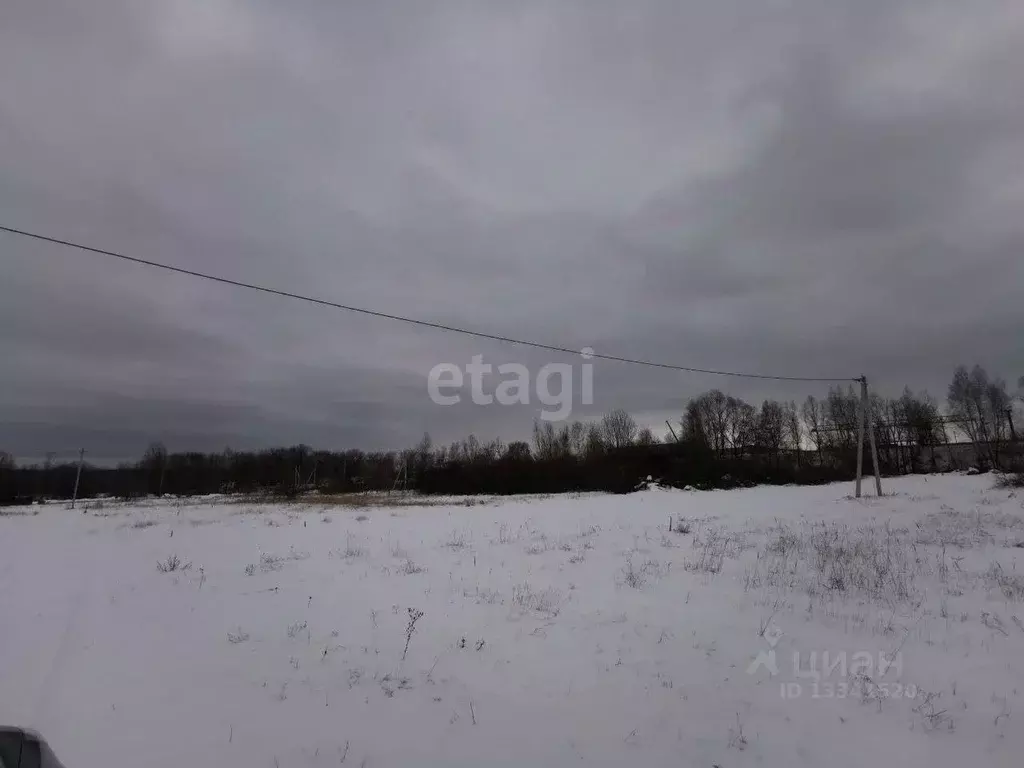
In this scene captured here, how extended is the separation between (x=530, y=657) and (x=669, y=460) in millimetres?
41351

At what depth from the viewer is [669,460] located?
1758 inches

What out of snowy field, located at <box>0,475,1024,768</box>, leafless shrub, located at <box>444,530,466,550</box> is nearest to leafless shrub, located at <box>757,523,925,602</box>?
snowy field, located at <box>0,475,1024,768</box>

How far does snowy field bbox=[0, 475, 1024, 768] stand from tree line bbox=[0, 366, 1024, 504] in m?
29.7

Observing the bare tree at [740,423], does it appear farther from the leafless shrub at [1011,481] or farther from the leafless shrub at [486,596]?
the leafless shrub at [486,596]

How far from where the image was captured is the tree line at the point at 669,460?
150 feet

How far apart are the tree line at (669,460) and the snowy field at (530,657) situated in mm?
29728

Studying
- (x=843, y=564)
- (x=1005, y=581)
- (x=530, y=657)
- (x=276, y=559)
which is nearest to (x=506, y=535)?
(x=276, y=559)

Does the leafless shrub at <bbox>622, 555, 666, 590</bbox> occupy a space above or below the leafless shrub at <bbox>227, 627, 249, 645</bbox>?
above

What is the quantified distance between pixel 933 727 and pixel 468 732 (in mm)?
3764

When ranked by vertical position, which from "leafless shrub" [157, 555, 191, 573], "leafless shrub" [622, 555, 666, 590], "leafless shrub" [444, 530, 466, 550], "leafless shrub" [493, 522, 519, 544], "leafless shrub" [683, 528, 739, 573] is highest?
"leafless shrub" [683, 528, 739, 573]

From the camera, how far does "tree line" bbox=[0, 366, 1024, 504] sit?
45.8m

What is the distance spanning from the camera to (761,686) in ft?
16.2

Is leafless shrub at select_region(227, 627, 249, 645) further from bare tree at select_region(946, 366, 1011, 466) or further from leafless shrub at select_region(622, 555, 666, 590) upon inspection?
bare tree at select_region(946, 366, 1011, 466)

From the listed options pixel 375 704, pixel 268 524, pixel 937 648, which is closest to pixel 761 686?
pixel 937 648
